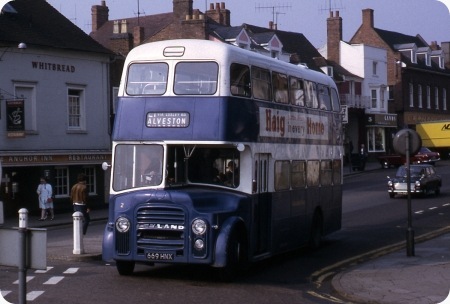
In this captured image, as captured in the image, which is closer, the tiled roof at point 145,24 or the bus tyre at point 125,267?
the bus tyre at point 125,267

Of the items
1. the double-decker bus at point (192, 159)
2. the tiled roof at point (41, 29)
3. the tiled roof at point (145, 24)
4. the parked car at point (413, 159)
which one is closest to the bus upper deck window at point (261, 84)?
the double-decker bus at point (192, 159)

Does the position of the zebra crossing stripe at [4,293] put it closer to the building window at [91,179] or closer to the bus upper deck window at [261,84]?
the bus upper deck window at [261,84]

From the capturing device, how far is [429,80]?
81.6m

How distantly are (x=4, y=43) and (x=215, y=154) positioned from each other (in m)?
20.7

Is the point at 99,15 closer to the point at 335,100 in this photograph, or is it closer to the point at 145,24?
the point at 145,24

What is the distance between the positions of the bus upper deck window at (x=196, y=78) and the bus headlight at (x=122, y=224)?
2.55 metres

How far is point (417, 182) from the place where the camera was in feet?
133

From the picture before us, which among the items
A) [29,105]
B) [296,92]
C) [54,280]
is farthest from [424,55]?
[54,280]

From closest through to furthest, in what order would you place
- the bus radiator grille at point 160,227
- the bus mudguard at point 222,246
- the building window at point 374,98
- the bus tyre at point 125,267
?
the bus mudguard at point 222,246, the bus radiator grille at point 160,227, the bus tyre at point 125,267, the building window at point 374,98

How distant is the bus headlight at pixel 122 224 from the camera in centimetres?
1570

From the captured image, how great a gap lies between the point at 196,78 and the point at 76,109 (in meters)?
23.9

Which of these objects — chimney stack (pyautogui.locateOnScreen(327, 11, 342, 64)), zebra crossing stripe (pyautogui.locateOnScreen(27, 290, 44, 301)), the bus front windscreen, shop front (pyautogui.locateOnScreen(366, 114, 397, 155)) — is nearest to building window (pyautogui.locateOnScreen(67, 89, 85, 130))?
the bus front windscreen

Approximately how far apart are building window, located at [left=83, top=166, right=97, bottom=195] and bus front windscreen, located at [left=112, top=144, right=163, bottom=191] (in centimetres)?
2380

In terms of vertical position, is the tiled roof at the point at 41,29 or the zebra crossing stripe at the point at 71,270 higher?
the tiled roof at the point at 41,29
